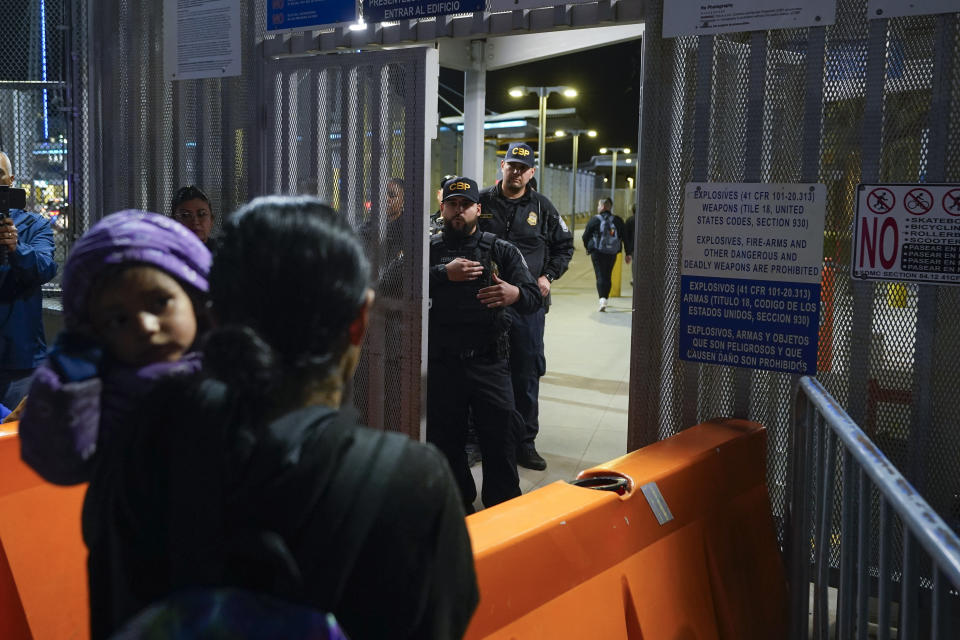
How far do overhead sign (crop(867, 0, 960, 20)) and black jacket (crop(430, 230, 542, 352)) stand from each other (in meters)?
2.21

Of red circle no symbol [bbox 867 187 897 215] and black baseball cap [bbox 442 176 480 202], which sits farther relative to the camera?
black baseball cap [bbox 442 176 480 202]

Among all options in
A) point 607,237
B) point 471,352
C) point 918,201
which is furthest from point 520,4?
point 607,237

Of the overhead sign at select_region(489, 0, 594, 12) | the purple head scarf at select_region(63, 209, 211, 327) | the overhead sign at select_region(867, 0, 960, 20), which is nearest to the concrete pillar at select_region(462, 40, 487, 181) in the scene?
the overhead sign at select_region(489, 0, 594, 12)

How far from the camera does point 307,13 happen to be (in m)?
4.49

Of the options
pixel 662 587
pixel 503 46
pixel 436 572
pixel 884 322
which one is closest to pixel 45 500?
pixel 662 587

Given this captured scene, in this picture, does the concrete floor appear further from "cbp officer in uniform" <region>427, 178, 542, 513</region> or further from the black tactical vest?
the black tactical vest

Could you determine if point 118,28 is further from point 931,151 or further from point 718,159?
point 931,151

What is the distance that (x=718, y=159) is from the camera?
366 cm

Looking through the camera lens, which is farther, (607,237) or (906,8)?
(607,237)

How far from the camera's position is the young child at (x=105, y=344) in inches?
47.4

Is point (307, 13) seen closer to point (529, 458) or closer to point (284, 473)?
point (529, 458)

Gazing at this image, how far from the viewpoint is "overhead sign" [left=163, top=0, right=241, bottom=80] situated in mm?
4785

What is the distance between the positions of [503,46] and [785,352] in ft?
17.3

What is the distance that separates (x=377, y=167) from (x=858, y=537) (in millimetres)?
3036
